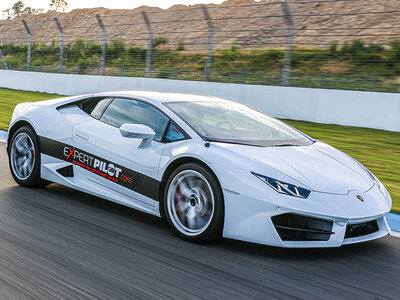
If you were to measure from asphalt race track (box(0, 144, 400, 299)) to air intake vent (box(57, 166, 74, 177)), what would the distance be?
0.56 m

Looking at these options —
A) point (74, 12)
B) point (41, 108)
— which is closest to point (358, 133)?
point (41, 108)

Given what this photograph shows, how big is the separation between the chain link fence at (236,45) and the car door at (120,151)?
24.8 feet

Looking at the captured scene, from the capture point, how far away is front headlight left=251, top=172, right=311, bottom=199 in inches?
147

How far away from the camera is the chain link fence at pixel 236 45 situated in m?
12.6

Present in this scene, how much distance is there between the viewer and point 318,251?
3.99m

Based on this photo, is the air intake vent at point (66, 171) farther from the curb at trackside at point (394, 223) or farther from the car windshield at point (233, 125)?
the curb at trackside at point (394, 223)

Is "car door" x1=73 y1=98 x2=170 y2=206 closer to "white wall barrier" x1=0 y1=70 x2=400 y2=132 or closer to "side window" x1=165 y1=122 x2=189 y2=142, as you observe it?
"side window" x1=165 y1=122 x2=189 y2=142

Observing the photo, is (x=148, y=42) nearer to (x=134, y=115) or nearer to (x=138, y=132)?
(x=134, y=115)

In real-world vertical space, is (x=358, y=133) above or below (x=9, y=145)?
below

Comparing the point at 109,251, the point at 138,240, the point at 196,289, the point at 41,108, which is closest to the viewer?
A: the point at 196,289

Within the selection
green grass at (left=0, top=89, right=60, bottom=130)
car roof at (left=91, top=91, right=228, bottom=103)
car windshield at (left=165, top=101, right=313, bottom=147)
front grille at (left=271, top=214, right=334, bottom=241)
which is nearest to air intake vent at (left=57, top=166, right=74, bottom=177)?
car roof at (left=91, top=91, right=228, bottom=103)

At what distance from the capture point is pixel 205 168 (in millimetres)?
4082

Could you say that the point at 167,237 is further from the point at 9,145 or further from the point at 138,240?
the point at 9,145

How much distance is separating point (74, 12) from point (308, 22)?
57.2 meters
